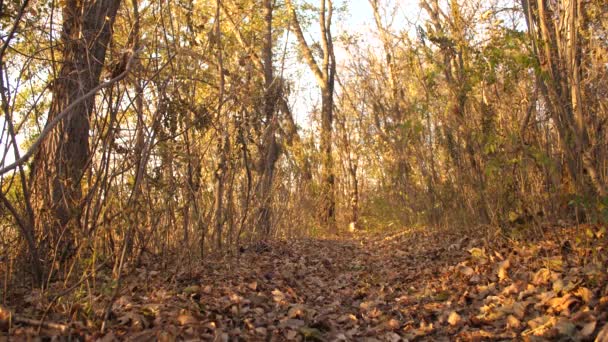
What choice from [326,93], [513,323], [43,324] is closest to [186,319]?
[43,324]

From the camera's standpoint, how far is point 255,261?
671 cm

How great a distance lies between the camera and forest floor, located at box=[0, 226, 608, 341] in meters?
3.40

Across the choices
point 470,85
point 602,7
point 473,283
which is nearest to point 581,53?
point 602,7

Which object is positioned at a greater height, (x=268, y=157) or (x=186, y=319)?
(x=268, y=157)

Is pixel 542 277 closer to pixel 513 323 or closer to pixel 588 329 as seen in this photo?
pixel 513 323

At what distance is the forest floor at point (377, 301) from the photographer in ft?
11.2

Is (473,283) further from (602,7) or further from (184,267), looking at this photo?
(602,7)

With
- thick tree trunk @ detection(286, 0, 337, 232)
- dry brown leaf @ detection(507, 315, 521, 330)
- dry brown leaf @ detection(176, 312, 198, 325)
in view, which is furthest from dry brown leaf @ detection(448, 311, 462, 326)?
thick tree trunk @ detection(286, 0, 337, 232)

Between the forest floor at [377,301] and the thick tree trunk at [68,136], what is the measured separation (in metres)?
0.76

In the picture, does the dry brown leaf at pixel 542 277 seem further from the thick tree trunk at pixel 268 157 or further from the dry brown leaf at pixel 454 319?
the thick tree trunk at pixel 268 157

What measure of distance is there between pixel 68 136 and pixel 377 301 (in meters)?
3.26

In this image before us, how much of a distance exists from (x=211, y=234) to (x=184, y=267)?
1.47 metres

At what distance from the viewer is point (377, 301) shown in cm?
497

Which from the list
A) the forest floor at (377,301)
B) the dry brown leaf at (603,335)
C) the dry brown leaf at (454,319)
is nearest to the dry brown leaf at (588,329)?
the forest floor at (377,301)
